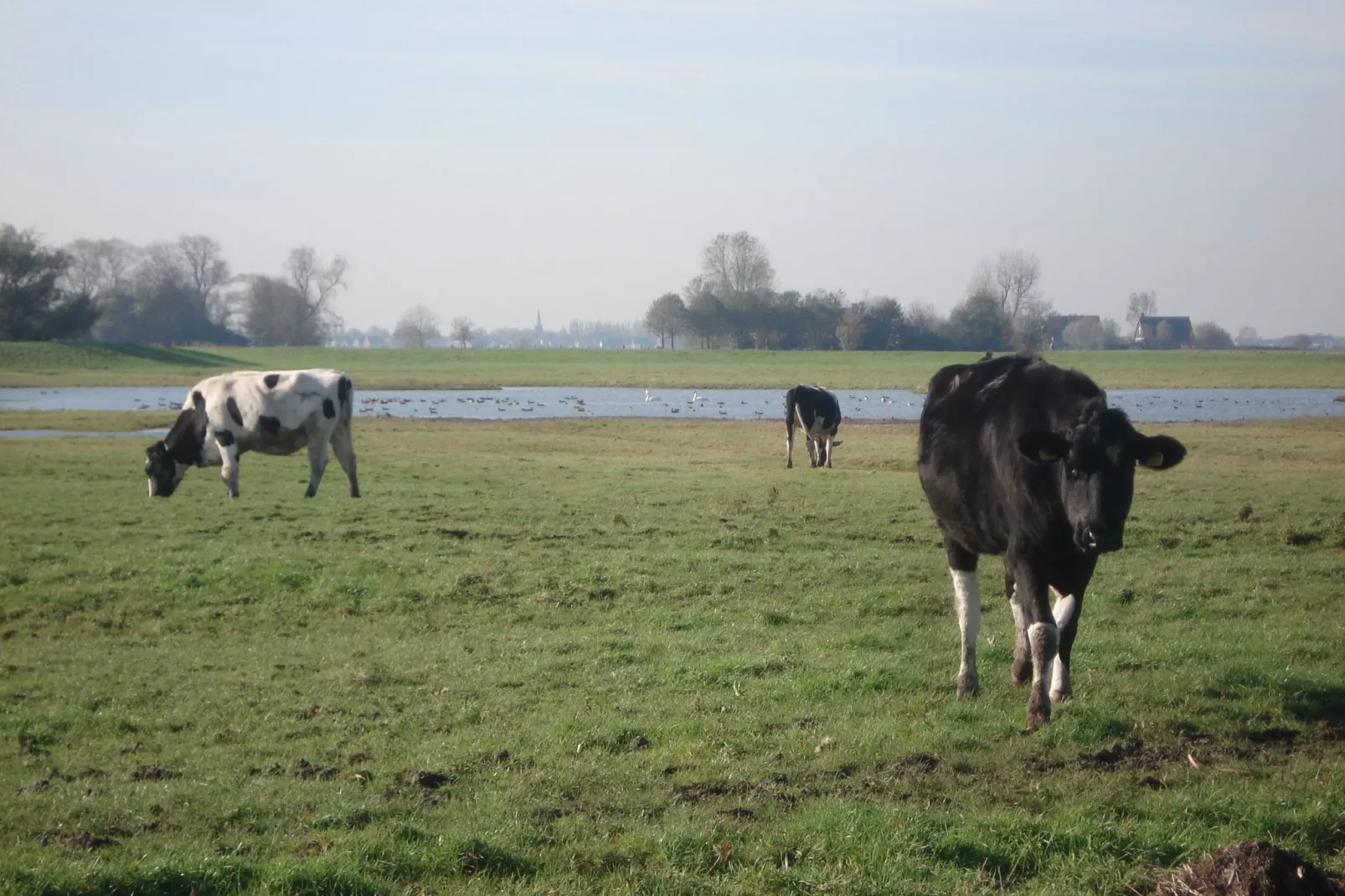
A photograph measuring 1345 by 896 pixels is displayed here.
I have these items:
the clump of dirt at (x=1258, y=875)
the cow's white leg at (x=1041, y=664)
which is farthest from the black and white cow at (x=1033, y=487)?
the clump of dirt at (x=1258, y=875)

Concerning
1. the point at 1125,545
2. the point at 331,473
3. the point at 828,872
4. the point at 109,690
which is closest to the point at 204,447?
the point at 331,473

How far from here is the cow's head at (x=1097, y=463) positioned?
7.67 m

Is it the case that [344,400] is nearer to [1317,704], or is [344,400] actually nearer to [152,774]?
[152,774]

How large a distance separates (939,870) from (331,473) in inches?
861

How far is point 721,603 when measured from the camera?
43.4 feet

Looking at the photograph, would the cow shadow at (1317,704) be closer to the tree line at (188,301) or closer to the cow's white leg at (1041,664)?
the cow's white leg at (1041,664)

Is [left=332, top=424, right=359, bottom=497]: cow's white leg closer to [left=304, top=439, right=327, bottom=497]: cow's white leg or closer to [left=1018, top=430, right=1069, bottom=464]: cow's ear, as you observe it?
[left=304, top=439, right=327, bottom=497]: cow's white leg

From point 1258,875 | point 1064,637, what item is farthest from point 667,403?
point 1258,875

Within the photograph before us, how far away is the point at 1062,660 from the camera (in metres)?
8.52

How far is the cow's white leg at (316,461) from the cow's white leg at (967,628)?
50.2 feet

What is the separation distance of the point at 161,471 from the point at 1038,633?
18758 millimetres

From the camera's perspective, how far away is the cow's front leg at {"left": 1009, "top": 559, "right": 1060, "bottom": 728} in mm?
7938

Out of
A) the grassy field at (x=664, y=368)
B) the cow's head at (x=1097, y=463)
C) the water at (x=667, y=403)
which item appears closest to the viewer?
the cow's head at (x=1097, y=463)

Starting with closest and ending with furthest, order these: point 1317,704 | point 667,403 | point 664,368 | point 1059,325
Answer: point 1317,704
point 667,403
point 664,368
point 1059,325
